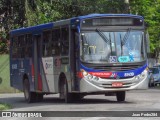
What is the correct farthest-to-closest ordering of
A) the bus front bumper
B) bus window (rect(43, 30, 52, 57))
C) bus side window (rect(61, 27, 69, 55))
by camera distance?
bus window (rect(43, 30, 52, 57)) → bus side window (rect(61, 27, 69, 55)) → the bus front bumper

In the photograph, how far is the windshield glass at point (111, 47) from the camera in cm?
1958

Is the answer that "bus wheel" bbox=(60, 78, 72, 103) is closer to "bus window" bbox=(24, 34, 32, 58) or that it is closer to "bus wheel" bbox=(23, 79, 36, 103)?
"bus window" bbox=(24, 34, 32, 58)

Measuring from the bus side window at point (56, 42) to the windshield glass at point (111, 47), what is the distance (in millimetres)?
1798

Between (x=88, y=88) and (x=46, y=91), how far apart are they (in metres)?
3.55

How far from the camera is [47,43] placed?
73.2 ft

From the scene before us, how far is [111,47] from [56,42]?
2601 mm

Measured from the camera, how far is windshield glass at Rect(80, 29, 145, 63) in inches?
771

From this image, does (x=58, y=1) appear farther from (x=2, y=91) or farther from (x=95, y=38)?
(x=95, y=38)

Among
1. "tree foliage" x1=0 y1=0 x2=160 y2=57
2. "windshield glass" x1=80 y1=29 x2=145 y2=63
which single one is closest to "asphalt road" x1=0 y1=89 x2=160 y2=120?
"windshield glass" x1=80 y1=29 x2=145 y2=63

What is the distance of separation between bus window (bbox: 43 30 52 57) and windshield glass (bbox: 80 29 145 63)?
273cm

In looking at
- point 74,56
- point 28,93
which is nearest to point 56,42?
point 74,56

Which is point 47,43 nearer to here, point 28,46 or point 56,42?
point 56,42

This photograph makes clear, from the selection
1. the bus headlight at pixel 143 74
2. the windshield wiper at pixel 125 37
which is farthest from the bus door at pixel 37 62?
the bus headlight at pixel 143 74

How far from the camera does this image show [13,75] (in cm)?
2667
